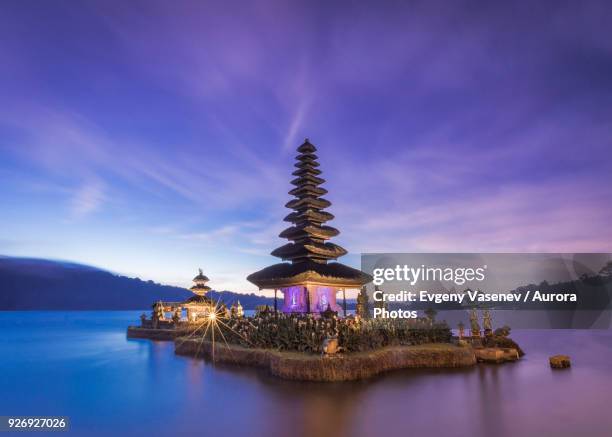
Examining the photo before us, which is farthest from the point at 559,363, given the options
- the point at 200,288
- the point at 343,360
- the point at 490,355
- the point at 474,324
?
the point at 200,288

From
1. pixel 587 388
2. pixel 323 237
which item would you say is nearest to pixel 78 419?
pixel 323 237

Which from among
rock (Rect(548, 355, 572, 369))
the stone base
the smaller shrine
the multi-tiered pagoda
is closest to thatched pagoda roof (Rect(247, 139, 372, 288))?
the multi-tiered pagoda

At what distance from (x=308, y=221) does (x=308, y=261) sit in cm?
322

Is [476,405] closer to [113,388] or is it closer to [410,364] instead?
[410,364]

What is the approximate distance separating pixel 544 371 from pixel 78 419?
22469 mm

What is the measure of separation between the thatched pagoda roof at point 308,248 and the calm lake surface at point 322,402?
6926 millimetres

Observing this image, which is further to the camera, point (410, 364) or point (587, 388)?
point (410, 364)

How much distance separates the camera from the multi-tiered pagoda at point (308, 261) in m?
26.5

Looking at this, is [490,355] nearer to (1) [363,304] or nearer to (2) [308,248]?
(1) [363,304]

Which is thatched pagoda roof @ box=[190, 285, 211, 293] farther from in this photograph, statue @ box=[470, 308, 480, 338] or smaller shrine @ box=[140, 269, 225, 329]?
statue @ box=[470, 308, 480, 338]

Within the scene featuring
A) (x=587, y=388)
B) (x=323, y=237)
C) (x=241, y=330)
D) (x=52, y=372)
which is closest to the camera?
(x=587, y=388)

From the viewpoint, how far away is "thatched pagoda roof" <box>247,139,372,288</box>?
26703mm

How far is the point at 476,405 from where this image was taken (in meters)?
14.8

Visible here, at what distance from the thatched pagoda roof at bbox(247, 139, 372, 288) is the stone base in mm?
5680
